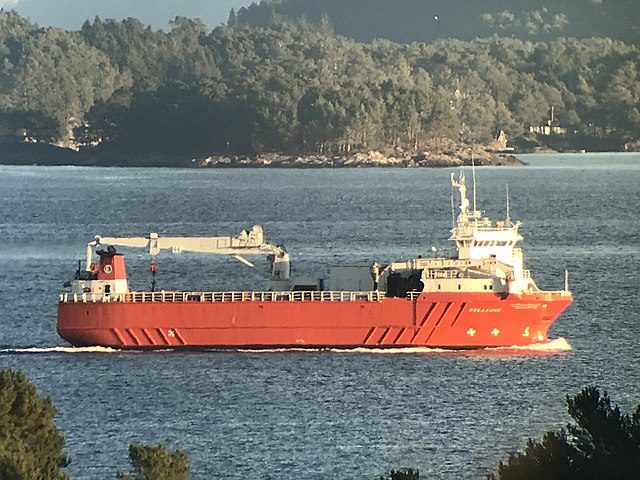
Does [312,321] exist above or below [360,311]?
below

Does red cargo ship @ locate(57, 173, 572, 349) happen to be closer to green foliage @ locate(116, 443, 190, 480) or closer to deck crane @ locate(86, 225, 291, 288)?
deck crane @ locate(86, 225, 291, 288)

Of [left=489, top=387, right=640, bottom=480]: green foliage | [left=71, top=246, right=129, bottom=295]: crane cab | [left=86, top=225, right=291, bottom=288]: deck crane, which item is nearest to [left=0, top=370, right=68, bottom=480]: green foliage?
[left=489, top=387, right=640, bottom=480]: green foliage

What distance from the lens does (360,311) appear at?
46750 mm

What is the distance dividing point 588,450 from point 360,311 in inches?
918

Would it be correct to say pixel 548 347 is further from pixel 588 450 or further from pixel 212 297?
pixel 588 450

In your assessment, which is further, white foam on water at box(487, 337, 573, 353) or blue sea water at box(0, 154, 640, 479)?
white foam on water at box(487, 337, 573, 353)

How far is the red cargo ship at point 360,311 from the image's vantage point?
46.6 metres

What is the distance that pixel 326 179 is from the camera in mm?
171750

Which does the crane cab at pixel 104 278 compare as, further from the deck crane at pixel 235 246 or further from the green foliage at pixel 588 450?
the green foliage at pixel 588 450

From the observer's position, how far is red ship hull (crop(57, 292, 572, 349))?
153 feet

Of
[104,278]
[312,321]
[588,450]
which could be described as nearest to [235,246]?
[104,278]

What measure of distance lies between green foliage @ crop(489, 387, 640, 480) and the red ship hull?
2252 cm

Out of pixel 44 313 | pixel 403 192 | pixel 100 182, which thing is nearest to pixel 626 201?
pixel 403 192

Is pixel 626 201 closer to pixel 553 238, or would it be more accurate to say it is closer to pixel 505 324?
pixel 553 238
